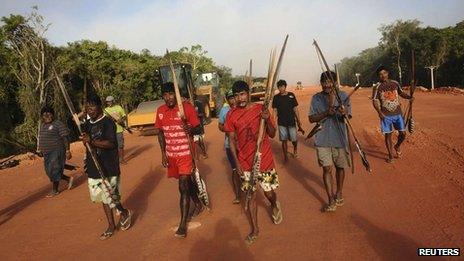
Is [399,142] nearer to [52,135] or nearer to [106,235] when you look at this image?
[106,235]

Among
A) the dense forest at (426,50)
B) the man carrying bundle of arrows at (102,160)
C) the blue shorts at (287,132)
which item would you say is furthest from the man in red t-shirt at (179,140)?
the dense forest at (426,50)

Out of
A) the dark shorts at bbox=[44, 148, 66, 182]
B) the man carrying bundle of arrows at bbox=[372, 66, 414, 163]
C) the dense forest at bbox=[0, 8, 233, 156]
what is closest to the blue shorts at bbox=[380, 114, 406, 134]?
the man carrying bundle of arrows at bbox=[372, 66, 414, 163]

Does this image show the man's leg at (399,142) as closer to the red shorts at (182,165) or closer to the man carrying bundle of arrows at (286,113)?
the man carrying bundle of arrows at (286,113)

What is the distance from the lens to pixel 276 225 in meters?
5.38

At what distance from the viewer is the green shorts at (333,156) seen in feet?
18.4

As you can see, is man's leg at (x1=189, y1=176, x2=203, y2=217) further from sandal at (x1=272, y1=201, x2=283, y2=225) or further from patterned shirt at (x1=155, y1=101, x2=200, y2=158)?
sandal at (x1=272, y1=201, x2=283, y2=225)

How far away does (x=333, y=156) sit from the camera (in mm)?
5664

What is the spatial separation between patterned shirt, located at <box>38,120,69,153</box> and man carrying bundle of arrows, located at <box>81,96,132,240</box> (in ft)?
9.77

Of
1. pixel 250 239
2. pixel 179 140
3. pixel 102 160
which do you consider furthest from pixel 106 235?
pixel 250 239

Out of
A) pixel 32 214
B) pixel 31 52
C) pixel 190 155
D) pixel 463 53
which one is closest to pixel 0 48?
pixel 31 52

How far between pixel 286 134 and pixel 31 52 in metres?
16.3

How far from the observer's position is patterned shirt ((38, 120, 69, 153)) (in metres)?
8.30

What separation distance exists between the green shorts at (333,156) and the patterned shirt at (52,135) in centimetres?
508

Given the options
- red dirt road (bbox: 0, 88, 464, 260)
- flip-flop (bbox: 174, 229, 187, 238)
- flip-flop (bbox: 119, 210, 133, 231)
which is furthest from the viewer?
flip-flop (bbox: 119, 210, 133, 231)
